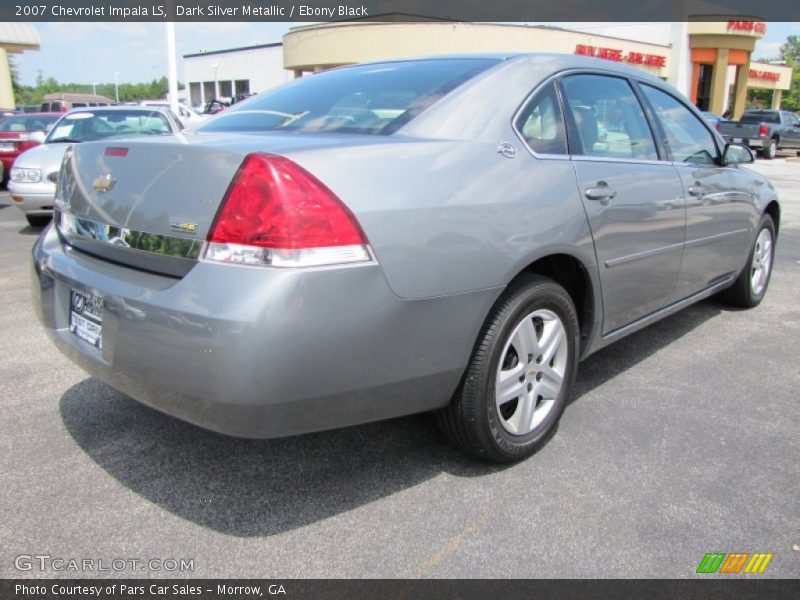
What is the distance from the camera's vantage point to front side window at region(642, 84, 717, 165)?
3752mm

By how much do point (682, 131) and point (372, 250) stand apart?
2.69m

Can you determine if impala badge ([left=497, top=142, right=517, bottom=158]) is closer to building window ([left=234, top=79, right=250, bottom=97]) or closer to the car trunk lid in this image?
the car trunk lid

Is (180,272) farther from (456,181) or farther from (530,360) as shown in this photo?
(530,360)

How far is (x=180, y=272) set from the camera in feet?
6.90

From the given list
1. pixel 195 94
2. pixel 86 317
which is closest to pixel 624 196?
pixel 86 317

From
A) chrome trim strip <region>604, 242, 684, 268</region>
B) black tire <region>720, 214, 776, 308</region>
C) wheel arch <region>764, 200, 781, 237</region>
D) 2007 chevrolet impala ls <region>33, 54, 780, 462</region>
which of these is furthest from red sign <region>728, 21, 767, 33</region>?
2007 chevrolet impala ls <region>33, 54, 780, 462</region>

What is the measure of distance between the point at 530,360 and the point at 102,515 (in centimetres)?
171

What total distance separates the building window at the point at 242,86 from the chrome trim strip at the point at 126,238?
62.0 metres

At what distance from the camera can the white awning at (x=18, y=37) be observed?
107ft

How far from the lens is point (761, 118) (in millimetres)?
26625

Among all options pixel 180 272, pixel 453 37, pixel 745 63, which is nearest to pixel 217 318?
pixel 180 272

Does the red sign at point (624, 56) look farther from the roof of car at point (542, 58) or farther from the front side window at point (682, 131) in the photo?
the roof of car at point (542, 58)

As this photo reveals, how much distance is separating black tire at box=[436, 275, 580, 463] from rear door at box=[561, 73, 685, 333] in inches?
16.7
